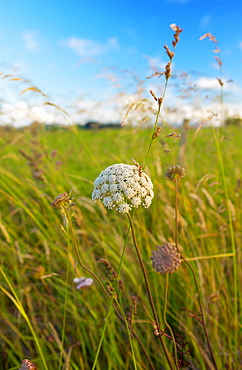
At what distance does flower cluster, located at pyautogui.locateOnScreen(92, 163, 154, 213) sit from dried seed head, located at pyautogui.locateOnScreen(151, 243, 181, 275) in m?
0.29

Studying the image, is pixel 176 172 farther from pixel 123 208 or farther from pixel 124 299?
pixel 124 299

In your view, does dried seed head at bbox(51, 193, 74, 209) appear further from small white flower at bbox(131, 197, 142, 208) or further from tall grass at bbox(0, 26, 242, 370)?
tall grass at bbox(0, 26, 242, 370)

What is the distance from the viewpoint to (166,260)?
1.09 meters

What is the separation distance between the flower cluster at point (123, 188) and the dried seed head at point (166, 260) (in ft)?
0.95

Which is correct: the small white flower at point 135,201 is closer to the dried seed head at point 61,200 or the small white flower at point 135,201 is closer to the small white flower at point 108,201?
the small white flower at point 108,201

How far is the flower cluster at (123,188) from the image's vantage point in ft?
2.82

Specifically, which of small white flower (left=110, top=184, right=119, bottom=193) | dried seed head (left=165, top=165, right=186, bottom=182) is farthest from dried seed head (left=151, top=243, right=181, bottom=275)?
small white flower (left=110, top=184, right=119, bottom=193)

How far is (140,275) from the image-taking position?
201 cm

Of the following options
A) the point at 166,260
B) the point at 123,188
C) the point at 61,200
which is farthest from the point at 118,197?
the point at 166,260

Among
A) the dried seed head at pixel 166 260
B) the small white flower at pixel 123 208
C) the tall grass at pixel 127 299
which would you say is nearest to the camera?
the small white flower at pixel 123 208

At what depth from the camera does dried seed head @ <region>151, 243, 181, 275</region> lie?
1068 millimetres

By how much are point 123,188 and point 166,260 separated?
1.23 feet

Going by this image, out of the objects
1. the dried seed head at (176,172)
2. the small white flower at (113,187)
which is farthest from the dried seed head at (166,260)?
the small white flower at (113,187)

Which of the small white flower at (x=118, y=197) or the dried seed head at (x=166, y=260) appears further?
the dried seed head at (x=166, y=260)
